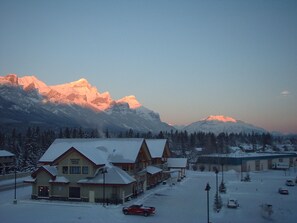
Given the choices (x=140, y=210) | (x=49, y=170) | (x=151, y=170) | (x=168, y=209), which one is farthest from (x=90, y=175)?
(x=151, y=170)

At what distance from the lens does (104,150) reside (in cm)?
5225

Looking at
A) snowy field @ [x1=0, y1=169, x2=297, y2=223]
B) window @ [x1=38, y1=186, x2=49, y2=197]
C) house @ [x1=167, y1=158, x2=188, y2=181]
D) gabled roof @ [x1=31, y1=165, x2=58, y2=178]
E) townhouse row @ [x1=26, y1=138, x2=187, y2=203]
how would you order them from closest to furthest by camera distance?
snowy field @ [x1=0, y1=169, x2=297, y2=223] < townhouse row @ [x1=26, y1=138, x2=187, y2=203] < gabled roof @ [x1=31, y1=165, x2=58, y2=178] < window @ [x1=38, y1=186, x2=49, y2=197] < house @ [x1=167, y1=158, x2=188, y2=181]

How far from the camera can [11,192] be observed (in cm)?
4975

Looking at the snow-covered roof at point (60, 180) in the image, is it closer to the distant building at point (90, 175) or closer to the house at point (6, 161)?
the distant building at point (90, 175)

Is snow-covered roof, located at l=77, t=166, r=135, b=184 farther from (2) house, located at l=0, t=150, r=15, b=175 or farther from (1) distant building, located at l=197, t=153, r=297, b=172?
(1) distant building, located at l=197, t=153, r=297, b=172

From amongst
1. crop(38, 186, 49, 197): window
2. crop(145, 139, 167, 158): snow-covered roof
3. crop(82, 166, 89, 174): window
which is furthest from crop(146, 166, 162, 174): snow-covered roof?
crop(38, 186, 49, 197): window

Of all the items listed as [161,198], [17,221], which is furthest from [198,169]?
[17,221]

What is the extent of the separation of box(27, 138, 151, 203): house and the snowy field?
1792mm

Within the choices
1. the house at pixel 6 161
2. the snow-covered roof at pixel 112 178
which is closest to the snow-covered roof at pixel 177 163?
the snow-covered roof at pixel 112 178

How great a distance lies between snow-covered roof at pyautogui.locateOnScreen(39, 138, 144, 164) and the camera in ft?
155

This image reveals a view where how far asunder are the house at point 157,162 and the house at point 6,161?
100 ft

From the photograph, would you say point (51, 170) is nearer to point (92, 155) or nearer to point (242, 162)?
point (92, 155)

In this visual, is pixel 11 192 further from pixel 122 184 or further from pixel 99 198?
pixel 122 184

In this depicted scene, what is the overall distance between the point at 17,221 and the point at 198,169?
62.8m
